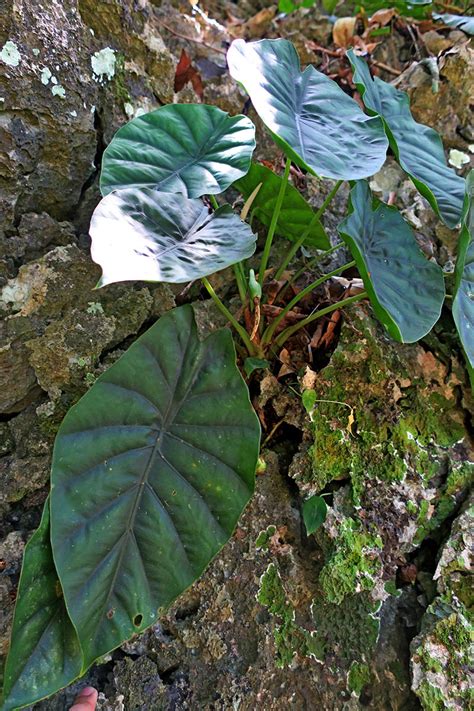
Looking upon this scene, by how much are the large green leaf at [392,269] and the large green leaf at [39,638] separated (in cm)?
63

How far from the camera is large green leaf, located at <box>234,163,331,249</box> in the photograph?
1115 millimetres

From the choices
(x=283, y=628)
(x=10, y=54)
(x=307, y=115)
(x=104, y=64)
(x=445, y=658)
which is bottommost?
(x=445, y=658)

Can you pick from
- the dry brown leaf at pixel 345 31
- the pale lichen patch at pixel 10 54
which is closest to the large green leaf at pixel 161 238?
the pale lichen patch at pixel 10 54

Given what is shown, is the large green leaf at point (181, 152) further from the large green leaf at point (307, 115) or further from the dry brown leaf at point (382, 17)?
the dry brown leaf at point (382, 17)

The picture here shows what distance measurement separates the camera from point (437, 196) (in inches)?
42.3

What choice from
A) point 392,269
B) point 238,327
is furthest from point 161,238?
point 392,269

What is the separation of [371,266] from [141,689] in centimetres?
88

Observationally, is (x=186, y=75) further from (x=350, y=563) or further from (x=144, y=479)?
(x=350, y=563)

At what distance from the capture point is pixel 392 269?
1.01 metres

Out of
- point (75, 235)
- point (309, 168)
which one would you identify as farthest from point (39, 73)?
point (309, 168)

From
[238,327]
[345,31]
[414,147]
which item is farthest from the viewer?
[345,31]

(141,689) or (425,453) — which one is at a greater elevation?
(141,689)

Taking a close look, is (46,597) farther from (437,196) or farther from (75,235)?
(437,196)

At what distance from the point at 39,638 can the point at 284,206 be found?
0.95 meters
